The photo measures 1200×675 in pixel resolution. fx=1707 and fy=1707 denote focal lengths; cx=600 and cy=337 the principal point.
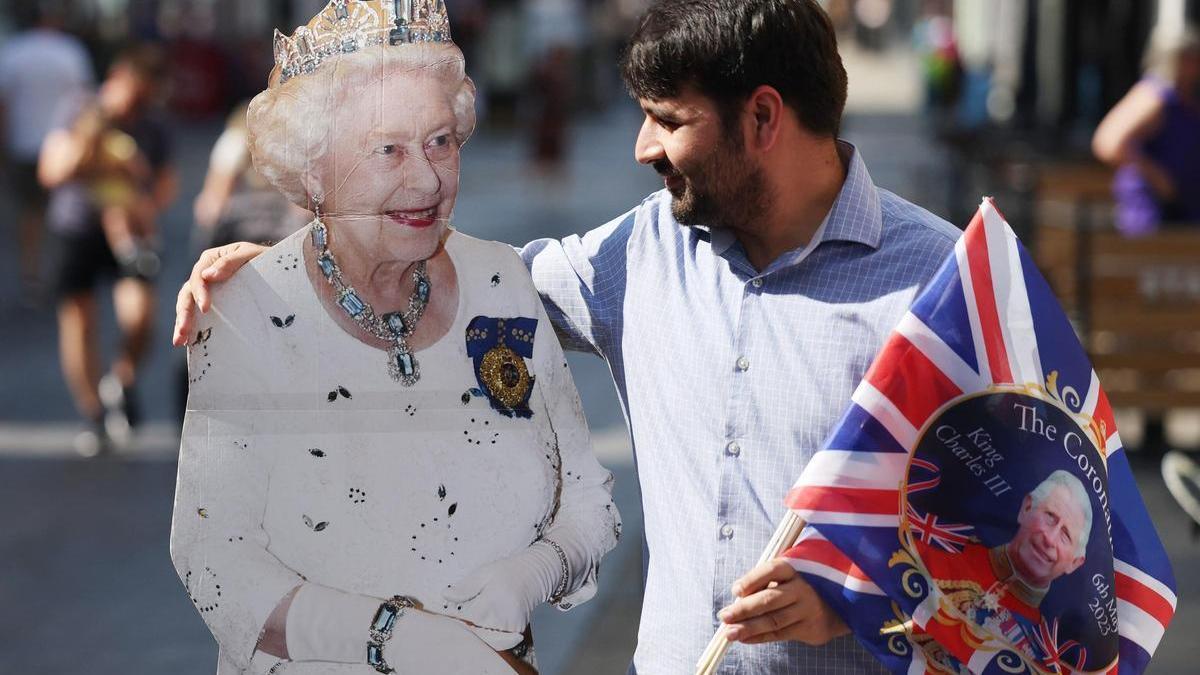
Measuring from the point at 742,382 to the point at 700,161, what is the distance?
34 cm

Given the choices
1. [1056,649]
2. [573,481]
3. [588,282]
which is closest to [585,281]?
[588,282]

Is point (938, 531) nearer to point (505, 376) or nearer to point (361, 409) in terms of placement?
point (505, 376)

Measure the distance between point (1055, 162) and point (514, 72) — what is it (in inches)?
611

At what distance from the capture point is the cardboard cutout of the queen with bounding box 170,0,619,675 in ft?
7.45

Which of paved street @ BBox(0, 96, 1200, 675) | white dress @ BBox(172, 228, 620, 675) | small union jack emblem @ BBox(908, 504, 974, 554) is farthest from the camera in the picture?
paved street @ BBox(0, 96, 1200, 675)

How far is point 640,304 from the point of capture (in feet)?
8.87

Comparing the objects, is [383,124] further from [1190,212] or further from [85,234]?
[1190,212]

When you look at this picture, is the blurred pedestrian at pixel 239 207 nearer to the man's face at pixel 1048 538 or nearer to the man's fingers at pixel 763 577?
the man's fingers at pixel 763 577

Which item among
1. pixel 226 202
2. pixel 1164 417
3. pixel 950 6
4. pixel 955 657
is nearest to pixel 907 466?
pixel 955 657

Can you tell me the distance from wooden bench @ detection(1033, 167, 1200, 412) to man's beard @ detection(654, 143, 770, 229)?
5796 millimetres

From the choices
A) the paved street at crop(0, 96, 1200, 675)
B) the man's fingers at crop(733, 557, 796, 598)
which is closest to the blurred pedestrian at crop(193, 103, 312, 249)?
the paved street at crop(0, 96, 1200, 675)

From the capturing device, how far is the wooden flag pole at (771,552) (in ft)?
8.08

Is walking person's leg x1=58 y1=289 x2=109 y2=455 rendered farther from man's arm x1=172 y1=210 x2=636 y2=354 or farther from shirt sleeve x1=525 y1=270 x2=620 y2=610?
shirt sleeve x1=525 y1=270 x2=620 y2=610

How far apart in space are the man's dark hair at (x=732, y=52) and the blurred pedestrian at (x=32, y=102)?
978 cm
